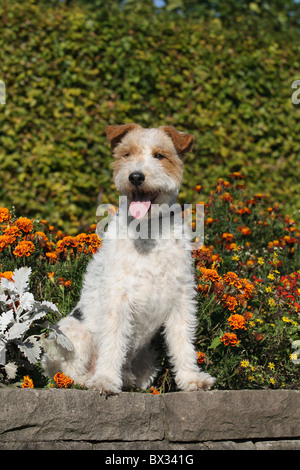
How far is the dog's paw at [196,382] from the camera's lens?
3.54m

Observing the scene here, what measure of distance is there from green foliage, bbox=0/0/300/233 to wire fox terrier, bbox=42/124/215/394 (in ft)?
9.85

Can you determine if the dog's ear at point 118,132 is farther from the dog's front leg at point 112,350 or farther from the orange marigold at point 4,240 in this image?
the dog's front leg at point 112,350

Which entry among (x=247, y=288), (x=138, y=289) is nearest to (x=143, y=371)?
(x=138, y=289)

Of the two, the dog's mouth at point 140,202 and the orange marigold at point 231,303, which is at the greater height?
the dog's mouth at point 140,202

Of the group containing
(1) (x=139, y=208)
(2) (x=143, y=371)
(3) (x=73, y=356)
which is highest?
(1) (x=139, y=208)

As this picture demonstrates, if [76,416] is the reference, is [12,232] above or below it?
above

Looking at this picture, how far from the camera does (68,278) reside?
4.62 metres

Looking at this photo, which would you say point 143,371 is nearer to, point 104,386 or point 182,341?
point 182,341

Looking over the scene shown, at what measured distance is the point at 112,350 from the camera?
3461 mm

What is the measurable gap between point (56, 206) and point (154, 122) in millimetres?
1727

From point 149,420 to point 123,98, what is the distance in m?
4.95

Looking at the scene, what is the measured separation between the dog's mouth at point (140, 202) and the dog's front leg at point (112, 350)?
672mm

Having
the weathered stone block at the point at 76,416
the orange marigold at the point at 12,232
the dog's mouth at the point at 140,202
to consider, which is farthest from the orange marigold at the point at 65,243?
the weathered stone block at the point at 76,416

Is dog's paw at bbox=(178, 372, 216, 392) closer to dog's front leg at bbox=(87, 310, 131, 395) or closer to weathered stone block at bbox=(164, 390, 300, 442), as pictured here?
weathered stone block at bbox=(164, 390, 300, 442)
